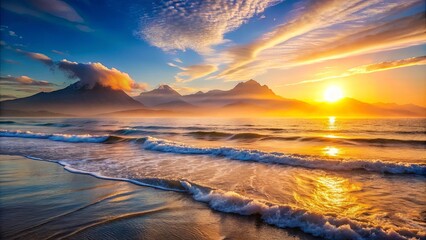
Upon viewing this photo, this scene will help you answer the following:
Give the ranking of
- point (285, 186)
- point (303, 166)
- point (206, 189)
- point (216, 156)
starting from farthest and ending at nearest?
point (216, 156) < point (303, 166) < point (285, 186) < point (206, 189)

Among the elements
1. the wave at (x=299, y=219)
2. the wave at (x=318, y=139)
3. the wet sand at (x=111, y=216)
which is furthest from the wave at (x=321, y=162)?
the wave at (x=318, y=139)

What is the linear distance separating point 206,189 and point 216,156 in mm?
7506

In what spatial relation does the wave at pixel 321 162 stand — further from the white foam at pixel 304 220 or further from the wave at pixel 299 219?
the white foam at pixel 304 220

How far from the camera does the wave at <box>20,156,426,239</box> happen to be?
4.32 meters

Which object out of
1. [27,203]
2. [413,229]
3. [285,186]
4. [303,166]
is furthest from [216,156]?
[413,229]

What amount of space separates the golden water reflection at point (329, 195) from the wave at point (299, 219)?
0.83m

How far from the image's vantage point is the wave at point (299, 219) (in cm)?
432

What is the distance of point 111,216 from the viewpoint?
5.30m

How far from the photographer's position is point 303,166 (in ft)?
37.3

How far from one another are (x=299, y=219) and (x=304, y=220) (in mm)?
100

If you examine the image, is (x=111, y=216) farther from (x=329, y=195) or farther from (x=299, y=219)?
(x=329, y=195)

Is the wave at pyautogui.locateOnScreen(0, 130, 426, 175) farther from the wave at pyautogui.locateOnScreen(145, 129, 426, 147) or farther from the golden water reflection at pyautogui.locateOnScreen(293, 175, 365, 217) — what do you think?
the wave at pyautogui.locateOnScreen(145, 129, 426, 147)

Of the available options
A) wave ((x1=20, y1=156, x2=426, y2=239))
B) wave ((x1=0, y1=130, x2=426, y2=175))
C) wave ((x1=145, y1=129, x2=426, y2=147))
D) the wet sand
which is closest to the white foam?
wave ((x1=20, y1=156, x2=426, y2=239))

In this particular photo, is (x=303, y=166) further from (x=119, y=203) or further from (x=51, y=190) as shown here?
(x=51, y=190)
